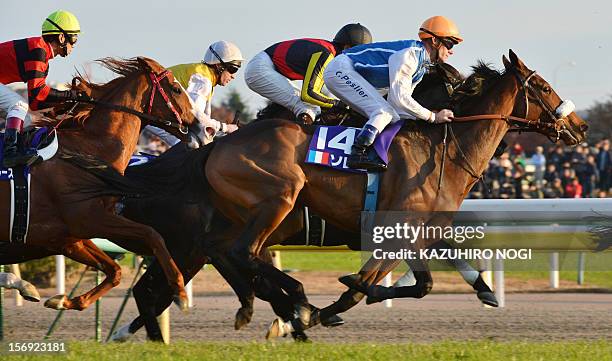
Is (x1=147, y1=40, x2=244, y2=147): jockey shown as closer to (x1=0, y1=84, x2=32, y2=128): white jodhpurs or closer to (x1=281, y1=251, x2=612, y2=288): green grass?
(x1=0, y1=84, x2=32, y2=128): white jodhpurs

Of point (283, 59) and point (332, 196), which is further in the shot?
point (283, 59)

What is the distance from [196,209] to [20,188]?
112 cm

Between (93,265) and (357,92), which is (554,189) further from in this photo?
(93,265)

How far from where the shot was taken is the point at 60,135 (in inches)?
272

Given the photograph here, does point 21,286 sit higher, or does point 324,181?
point 324,181

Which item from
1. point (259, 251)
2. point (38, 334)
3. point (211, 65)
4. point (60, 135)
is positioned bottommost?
point (38, 334)

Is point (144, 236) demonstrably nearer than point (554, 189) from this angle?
Yes

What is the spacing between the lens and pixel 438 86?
7.16 m

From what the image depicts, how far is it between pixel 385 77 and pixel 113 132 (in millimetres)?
1700

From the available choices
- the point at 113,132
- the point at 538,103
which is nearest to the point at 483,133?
the point at 538,103

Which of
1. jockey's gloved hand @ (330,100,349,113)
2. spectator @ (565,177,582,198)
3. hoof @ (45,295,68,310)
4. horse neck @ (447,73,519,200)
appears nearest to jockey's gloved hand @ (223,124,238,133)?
jockey's gloved hand @ (330,100,349,113)

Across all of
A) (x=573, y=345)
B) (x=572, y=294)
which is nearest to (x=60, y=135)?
(x=573, y=345)

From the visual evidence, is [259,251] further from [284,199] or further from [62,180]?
[62,180]

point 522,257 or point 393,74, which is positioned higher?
point 393,74
